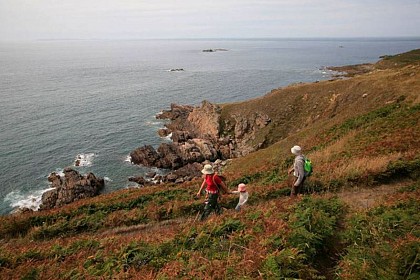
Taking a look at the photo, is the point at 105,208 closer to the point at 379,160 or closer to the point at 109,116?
the point at 379,160

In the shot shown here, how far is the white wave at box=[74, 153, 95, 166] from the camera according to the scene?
50.2 meters

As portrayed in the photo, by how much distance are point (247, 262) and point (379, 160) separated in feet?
36.7

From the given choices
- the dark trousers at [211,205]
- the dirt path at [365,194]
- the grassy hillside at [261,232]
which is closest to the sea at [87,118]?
the grassy hillside at [261,232]

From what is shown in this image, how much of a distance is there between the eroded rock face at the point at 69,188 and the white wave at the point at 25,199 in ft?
3.85

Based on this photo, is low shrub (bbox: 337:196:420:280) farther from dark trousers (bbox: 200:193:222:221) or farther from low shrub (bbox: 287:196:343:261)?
dark trousers (bbox: 200:193:222:221)

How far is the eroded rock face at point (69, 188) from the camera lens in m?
38.1

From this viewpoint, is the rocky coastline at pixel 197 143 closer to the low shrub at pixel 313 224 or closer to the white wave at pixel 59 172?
the white wave at pixel 59 172

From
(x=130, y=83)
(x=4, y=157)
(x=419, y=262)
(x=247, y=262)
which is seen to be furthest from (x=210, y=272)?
(x=130, y=83)

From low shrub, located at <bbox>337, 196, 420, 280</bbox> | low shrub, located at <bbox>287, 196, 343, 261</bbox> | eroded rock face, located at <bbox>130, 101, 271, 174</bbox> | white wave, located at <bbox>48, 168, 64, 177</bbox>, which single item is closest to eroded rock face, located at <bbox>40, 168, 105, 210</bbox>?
white wave, located at <bbox>48, 168, 64, 177</bbox>

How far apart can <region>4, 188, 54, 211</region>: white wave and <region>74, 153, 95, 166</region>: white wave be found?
934 cm

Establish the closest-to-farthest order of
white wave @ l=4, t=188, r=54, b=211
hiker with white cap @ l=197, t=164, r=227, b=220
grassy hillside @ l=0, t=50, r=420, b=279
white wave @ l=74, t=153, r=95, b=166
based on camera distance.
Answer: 1. grassy hillside @ l=0, t=50, r=420, b=279
2. hiker with white cap @ l=197, t=164, r=227, b=220
3. white wave @ l=4, t=188, r=54, b=211
4. white wave @ l=74, t=153, r=95, b=166

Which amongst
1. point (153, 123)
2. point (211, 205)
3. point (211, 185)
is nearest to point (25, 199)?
point (211, 205)

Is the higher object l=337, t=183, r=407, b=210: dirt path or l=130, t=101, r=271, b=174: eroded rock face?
l=337, t=183, r=407, b=210: dirt path

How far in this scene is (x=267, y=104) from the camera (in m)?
62.2
